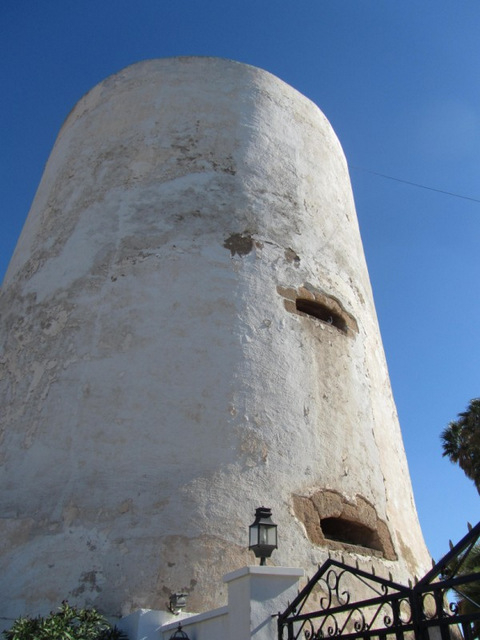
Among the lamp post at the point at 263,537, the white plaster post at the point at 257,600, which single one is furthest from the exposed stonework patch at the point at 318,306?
the white plaster post at the point at 257,600

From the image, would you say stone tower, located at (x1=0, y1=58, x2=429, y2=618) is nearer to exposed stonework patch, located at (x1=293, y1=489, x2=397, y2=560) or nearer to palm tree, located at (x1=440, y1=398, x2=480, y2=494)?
exposed stonework patch, located at (x1=293, y1=489, x2=397, y2=560)

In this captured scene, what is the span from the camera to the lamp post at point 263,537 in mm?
4832

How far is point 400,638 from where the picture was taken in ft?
11.4

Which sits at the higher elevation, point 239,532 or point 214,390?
point 214,390

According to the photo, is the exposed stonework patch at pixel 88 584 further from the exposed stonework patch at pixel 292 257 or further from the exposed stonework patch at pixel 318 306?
the exposed stonework patch at pixel 292 257

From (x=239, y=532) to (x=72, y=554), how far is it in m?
1.64

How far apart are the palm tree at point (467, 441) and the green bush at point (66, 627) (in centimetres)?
1397

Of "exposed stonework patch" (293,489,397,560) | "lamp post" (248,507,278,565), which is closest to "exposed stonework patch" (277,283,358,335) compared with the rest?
"exposed stonework patch" (293,489,397,560)

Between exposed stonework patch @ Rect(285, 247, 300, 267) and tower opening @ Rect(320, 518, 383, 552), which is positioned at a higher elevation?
exposed stonework patch @ Rect(285, 247, 300, 267)

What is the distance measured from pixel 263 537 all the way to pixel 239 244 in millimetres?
4596

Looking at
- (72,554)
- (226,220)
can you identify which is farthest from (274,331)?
(72,554)

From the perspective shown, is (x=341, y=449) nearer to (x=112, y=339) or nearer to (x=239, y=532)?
(x=239, y=532)

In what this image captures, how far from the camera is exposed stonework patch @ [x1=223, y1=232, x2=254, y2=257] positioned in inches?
338

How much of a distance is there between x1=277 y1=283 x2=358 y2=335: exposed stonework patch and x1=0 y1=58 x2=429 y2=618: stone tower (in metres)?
0.03
